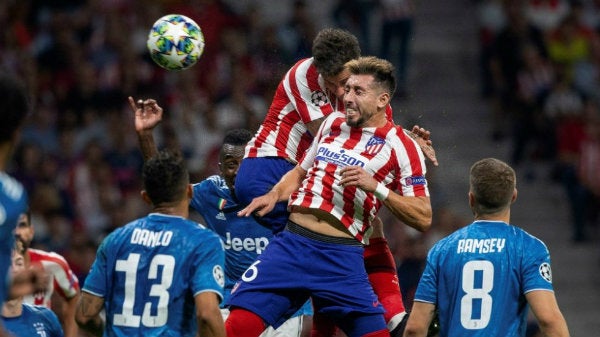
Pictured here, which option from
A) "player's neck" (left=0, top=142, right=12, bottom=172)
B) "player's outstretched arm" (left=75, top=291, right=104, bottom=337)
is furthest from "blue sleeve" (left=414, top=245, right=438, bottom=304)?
"player's neck" (left=0, top=142, right=12, bottom=172)

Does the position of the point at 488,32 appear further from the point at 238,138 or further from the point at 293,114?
the point at 293,114

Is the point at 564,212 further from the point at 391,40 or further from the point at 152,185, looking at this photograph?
the point at 152,185

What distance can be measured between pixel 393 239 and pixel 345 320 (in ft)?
20.3

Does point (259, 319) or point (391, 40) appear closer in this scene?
point (259, 319)

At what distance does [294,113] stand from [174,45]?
1034 mm

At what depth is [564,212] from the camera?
54.4 ft

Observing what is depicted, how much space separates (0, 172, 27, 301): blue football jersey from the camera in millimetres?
4738

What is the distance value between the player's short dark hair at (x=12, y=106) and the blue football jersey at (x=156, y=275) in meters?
1.62

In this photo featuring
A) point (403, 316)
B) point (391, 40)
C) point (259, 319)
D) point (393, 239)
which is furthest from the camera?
point (391, 40)

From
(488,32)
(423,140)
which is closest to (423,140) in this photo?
(423,140)

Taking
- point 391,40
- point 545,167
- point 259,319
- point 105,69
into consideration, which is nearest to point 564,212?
point 545,167

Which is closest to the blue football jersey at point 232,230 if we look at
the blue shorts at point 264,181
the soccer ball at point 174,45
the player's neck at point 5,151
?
the blue shorts at point 264,181

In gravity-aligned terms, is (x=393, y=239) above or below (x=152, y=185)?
below

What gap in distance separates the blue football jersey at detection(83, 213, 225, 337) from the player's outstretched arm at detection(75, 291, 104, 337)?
48 mm
